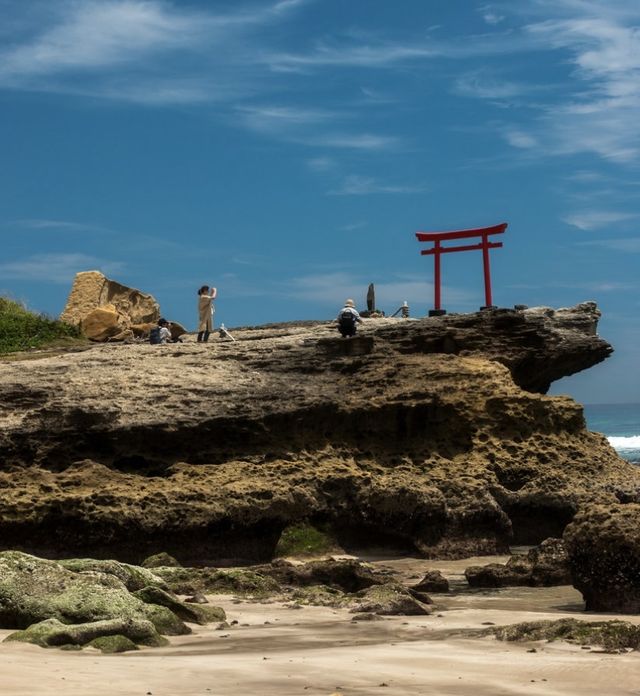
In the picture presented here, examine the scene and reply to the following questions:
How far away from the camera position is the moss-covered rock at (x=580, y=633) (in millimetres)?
10102

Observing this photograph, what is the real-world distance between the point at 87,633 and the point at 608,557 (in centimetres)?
607

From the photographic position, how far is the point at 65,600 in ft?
36.1

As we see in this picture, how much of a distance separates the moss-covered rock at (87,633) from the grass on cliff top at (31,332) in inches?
837

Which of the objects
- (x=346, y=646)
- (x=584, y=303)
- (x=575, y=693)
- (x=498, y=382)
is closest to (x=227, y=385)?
(x=498, y=382)

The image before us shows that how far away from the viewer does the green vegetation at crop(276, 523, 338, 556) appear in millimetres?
19391

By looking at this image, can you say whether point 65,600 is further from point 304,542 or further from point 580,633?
point 304,542

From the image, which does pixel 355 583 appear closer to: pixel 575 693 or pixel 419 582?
pixel 419 582

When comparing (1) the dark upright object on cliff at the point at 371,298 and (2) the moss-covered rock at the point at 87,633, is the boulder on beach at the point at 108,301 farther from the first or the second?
(2) the moss-covered rock at the point at 87,633

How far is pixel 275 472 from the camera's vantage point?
786 inches

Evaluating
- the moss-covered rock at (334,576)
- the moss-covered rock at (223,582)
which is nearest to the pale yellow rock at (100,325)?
the moss-covered rock at (334,576)

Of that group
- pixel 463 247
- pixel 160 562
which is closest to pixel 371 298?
pixel 463 247

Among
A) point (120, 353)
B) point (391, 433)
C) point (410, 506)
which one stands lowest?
point (410, 506)

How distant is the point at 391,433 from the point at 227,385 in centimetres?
302

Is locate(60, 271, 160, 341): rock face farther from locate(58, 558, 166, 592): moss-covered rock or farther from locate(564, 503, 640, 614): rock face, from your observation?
locate(564, 503, 640, 614): rock face
